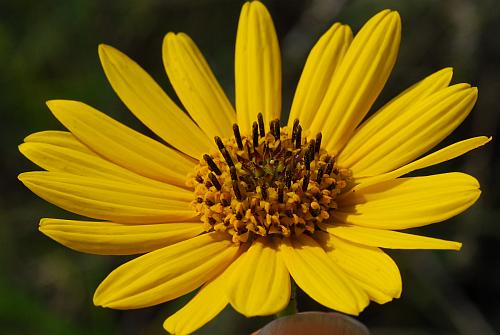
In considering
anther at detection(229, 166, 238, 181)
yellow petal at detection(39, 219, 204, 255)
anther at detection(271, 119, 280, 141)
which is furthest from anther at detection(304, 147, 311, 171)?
yellow petal at detection(39, 219, 204, 255)

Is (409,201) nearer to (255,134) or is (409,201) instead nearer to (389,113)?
(389,113)

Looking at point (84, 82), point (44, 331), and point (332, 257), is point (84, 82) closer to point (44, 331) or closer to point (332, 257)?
point (44, 331)

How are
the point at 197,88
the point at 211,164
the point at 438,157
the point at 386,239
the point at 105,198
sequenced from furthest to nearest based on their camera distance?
the point at 197,88 → the point at 211,164 → the point at 105,198 → the point at 438,157 → the point at 386,239

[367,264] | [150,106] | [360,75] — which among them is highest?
[150,106]

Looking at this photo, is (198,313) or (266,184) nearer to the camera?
(198,313)

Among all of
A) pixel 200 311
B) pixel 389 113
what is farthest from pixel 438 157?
pixel 200 311

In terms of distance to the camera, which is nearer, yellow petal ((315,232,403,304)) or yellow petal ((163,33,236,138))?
yellow petal ((315,232,403,304))

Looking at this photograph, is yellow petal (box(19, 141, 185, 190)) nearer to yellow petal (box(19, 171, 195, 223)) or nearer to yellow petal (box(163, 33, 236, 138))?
yellow petal (box(19, 171, 195, 223))

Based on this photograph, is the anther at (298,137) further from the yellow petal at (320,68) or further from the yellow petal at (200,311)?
the yellow petal at (200,311)
